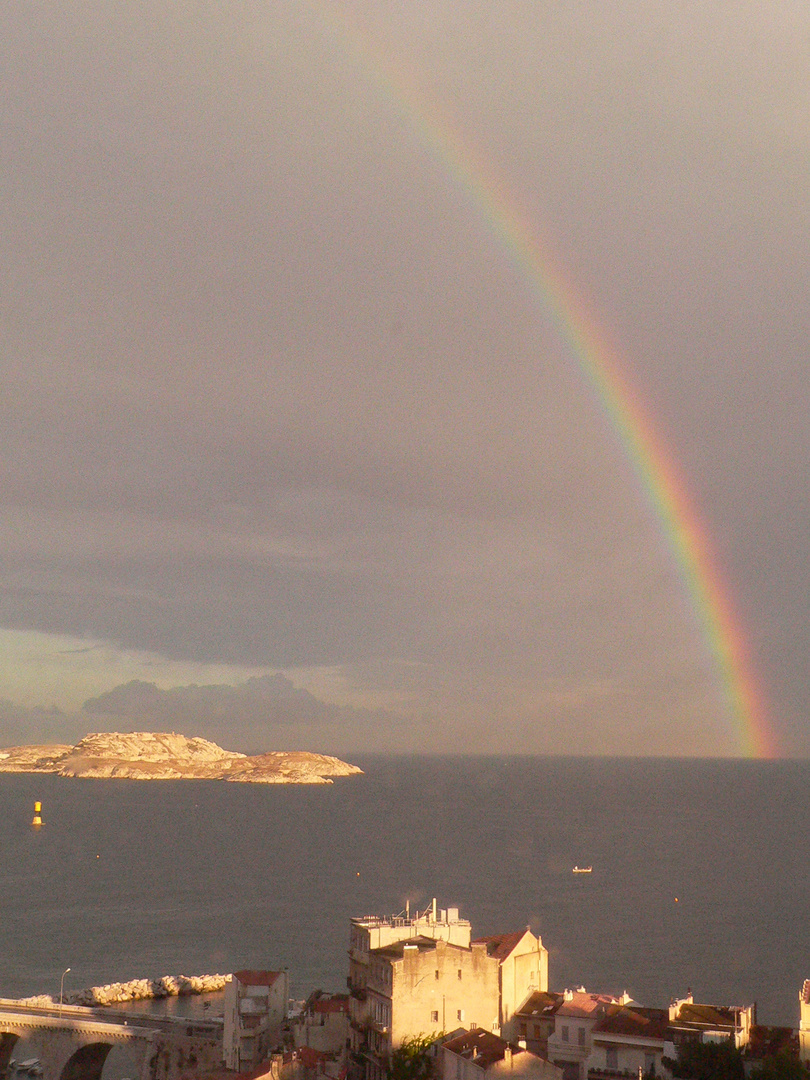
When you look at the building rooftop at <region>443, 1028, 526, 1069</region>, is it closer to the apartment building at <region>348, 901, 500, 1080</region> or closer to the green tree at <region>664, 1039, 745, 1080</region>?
the apartment building at <region>348, 901, 500, 1080</region>

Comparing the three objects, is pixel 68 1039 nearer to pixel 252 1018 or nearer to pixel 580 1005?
pixel 252 1018

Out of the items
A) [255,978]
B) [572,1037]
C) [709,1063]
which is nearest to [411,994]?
[572,1037]

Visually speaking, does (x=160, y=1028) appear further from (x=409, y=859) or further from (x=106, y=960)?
(x=409, y=859)

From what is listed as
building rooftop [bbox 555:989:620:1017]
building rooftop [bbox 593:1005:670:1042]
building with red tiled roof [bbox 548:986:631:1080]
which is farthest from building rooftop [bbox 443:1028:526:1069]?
building rooftop [bbox 593:1005:670:1042]

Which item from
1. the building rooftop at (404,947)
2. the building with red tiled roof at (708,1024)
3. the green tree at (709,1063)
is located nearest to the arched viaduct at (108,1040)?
the building rooftop at (404,947)

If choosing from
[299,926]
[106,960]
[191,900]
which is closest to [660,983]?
[299,926]

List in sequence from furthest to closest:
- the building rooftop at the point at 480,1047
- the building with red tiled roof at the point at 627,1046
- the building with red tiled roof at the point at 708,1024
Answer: the building with red tiled roof at the point at 708,1024 < the building with red tiled roof at the point at 627,1046 < the building rooftop at the point at 480,1047

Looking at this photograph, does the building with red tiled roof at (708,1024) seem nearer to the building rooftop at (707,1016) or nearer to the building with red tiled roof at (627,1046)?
the building rooftop at (707,1016)
